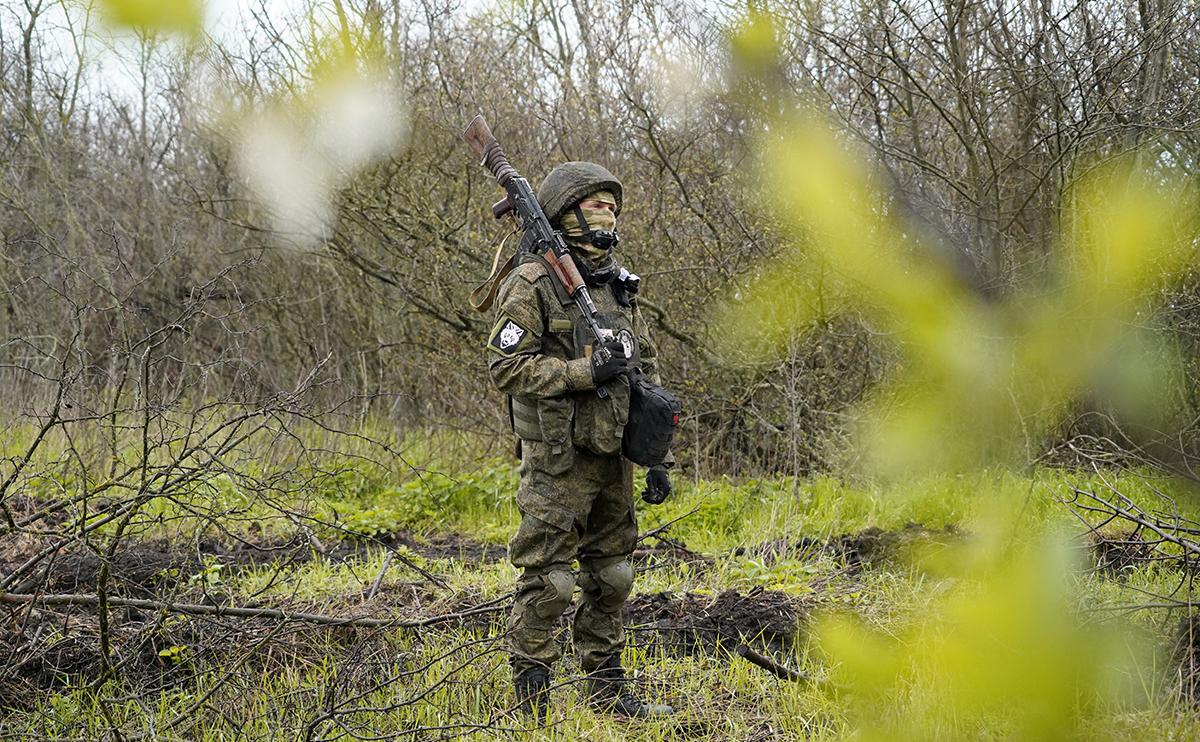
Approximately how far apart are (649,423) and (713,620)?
1.55 m

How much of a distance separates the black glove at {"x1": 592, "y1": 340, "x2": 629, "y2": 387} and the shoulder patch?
24 centimetres

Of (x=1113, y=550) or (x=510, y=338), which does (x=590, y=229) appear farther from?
(x=1113, y=550)

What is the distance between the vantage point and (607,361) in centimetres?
347

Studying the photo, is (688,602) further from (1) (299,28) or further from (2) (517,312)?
(1) (299,28)

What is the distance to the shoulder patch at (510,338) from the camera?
356 centimetres

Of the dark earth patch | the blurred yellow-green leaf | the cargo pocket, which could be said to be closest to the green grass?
the dark earth patch

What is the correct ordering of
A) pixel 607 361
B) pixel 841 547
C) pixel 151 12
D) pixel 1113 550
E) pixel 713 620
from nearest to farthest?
pixel 151 12 < pixel 1113 550 < pixel 607 361 < pixel 713 620 < pixel 841 547

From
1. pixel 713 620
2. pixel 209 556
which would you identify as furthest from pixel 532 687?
pixel 209 556

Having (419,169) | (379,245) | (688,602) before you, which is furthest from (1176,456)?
(379,245)

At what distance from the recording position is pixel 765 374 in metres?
8.09

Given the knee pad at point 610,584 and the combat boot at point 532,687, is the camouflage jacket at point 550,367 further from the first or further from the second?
the combat boot at point 532,687

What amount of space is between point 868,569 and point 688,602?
3.96 ft

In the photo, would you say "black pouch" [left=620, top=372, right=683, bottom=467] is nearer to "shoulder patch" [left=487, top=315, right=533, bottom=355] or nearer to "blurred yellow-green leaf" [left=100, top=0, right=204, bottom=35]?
"shoulder patch" [left=487, top=315, right=533, bottom=355]

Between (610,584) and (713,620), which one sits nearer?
(610,584)
